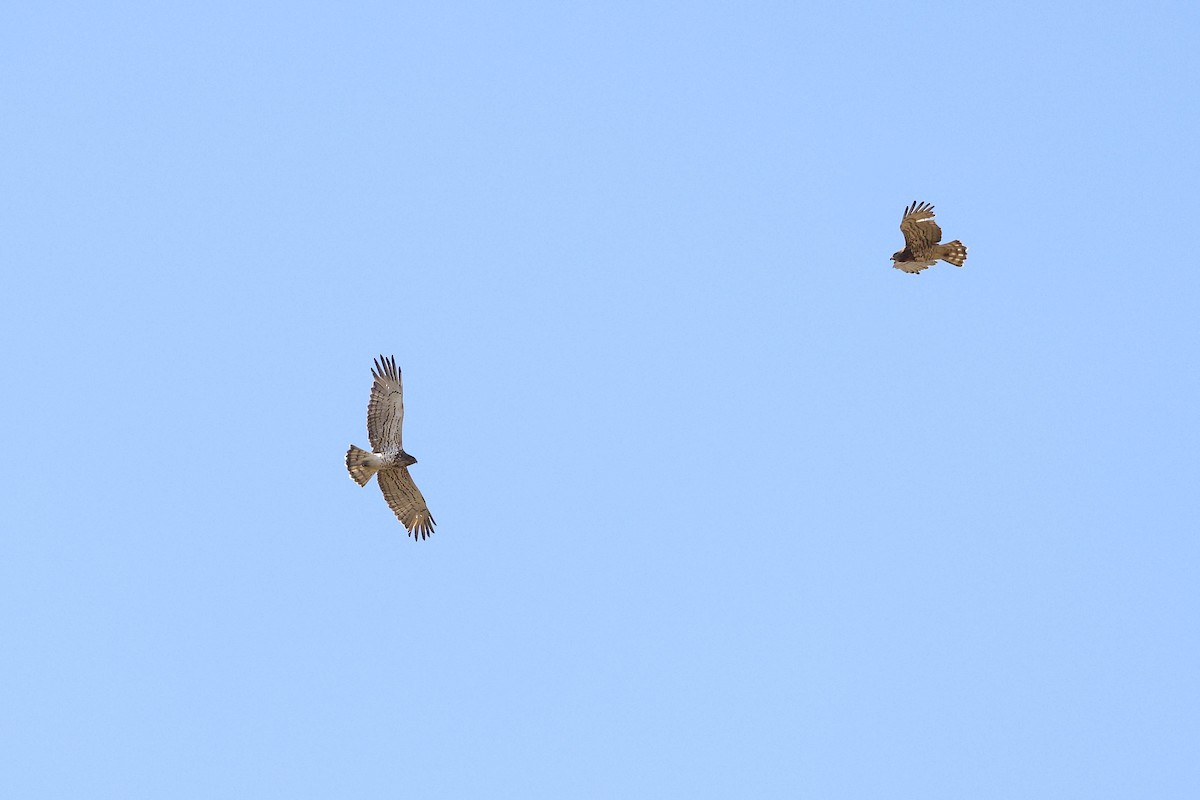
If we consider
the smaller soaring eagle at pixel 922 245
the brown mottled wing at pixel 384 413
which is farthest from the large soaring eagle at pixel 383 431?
the smaller soaring eagle at pixel 922 245

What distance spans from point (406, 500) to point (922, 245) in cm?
1164

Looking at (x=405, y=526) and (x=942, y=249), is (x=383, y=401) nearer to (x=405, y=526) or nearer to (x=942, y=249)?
(x=405, y=526)

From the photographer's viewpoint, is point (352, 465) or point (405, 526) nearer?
point (352, 465)

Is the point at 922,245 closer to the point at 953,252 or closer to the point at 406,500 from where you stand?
the point at 953,252

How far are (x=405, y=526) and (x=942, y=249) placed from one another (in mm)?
12288

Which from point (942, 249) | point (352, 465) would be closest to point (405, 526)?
point (352, 465)

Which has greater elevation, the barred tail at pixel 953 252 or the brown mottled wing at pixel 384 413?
the barred tail at pixel 953 252

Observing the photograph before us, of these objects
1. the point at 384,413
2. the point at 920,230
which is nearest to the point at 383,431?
the point at 384,413

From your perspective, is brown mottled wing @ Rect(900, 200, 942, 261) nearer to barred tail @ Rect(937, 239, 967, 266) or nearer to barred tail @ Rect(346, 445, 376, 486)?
barred tail @ Rect(937, 239, 967, 266)

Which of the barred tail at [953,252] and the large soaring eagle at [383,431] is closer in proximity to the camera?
the large soaring eagle at [383,431]

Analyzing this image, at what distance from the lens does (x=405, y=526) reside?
2958cm

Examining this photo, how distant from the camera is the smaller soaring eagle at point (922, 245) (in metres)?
28.9

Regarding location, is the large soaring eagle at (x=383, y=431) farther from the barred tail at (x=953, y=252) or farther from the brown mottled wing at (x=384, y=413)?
the barred tail at (x=953, y=252)

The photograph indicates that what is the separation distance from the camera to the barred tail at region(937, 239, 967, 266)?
2945 centimetres
